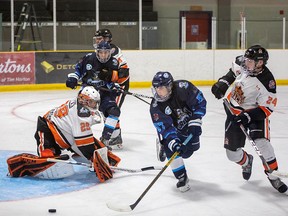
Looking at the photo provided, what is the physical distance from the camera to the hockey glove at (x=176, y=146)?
420 cm

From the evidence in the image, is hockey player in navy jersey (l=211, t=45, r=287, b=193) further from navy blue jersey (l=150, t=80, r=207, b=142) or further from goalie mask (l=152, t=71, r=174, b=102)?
goalie mask (l=152, t=71, r=174, b=102)

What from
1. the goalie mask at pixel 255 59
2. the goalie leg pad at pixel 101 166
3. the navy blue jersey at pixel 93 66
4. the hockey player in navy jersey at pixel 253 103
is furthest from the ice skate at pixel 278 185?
the navy blue jersey at pixel 93 66

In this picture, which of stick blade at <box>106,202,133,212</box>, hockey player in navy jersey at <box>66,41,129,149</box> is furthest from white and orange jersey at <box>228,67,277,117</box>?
hockey player in navy jersey at <box>66,41,129,149</box>

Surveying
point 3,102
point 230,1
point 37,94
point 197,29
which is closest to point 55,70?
point 37,94

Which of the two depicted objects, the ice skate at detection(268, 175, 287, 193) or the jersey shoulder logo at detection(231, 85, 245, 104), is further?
the jersey shoulder logo at detection(231, 85, 245, 104)

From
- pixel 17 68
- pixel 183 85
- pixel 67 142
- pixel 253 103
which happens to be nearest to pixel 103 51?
pixel 67 142

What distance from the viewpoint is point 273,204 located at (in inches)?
161

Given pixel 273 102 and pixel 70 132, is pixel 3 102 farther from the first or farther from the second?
pixel 273 102

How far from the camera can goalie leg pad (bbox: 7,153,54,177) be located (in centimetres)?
466

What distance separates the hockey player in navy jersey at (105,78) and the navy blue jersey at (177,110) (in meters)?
1.39

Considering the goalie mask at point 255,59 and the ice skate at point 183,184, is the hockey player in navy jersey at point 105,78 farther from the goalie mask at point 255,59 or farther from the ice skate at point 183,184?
the goalie mask at point 255,59

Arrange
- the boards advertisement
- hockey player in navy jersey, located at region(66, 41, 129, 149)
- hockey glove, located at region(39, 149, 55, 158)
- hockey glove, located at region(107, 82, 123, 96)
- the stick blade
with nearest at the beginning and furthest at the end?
the stick blade < hockey glove, located at region(39, 149, 55, 158) < hockey player in navy jersey, located at region(66, 41, 129, 149) < hockey glove, located at region(107, 82, 123, 96) < the boards advertisement

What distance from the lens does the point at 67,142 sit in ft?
15.6

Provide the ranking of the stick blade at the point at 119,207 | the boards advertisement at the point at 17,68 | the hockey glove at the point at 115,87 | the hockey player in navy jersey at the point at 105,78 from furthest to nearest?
the boards advertisement at the point at 17,68 < the hockey glove at the point at 115,87 < the hockey player in navy jersey at the point at 105,78 < the stick blade at the point at 119,207
